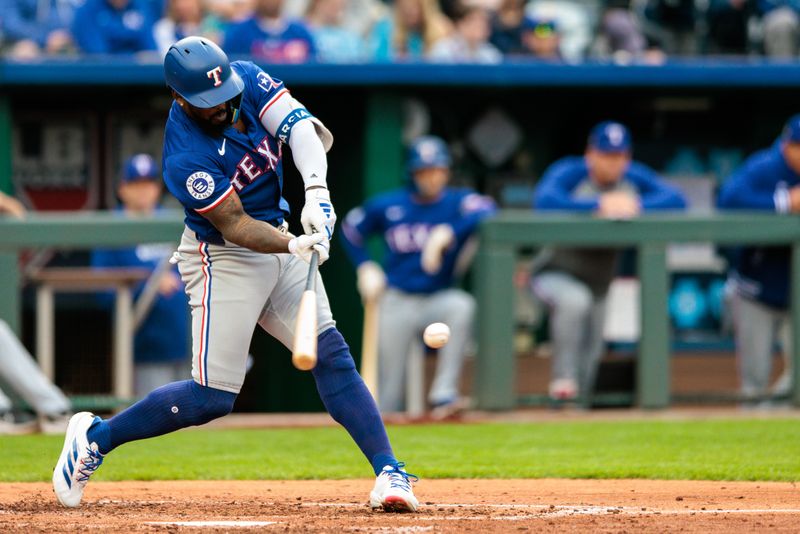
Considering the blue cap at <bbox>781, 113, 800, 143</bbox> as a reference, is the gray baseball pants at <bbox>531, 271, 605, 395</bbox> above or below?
below

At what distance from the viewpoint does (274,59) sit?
31.8 ft

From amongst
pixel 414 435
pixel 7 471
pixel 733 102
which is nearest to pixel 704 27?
pixel 733 102

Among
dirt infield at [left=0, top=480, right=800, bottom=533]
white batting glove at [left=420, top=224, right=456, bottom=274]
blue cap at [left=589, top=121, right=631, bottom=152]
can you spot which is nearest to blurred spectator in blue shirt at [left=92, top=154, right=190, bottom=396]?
white batting glove at [left=420, top=224, right=456, bottom=274]

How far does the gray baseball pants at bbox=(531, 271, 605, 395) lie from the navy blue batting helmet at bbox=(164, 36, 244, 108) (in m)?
4.13

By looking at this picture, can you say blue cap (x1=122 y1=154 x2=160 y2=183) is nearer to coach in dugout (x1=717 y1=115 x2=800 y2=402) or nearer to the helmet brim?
coach in dugout (x1=717 y1=115 x2=800 y2=402)

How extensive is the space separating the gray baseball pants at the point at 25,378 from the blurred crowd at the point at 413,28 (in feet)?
8.53

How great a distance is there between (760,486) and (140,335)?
403 cm

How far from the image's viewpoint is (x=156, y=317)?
8461mm

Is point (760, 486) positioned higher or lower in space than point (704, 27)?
lower

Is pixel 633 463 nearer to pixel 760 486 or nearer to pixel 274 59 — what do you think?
pixel 760 486

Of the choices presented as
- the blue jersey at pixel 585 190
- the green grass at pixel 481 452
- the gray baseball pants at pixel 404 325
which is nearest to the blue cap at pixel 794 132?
the blue jersey at pixel 585 190

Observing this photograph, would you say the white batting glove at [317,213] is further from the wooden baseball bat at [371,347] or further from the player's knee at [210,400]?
the wooden baseball bat at [371,347]

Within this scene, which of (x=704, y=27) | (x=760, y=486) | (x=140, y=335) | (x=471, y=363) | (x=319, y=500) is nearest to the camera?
(x=319, y=500)

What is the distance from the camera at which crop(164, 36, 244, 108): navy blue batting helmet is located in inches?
184
